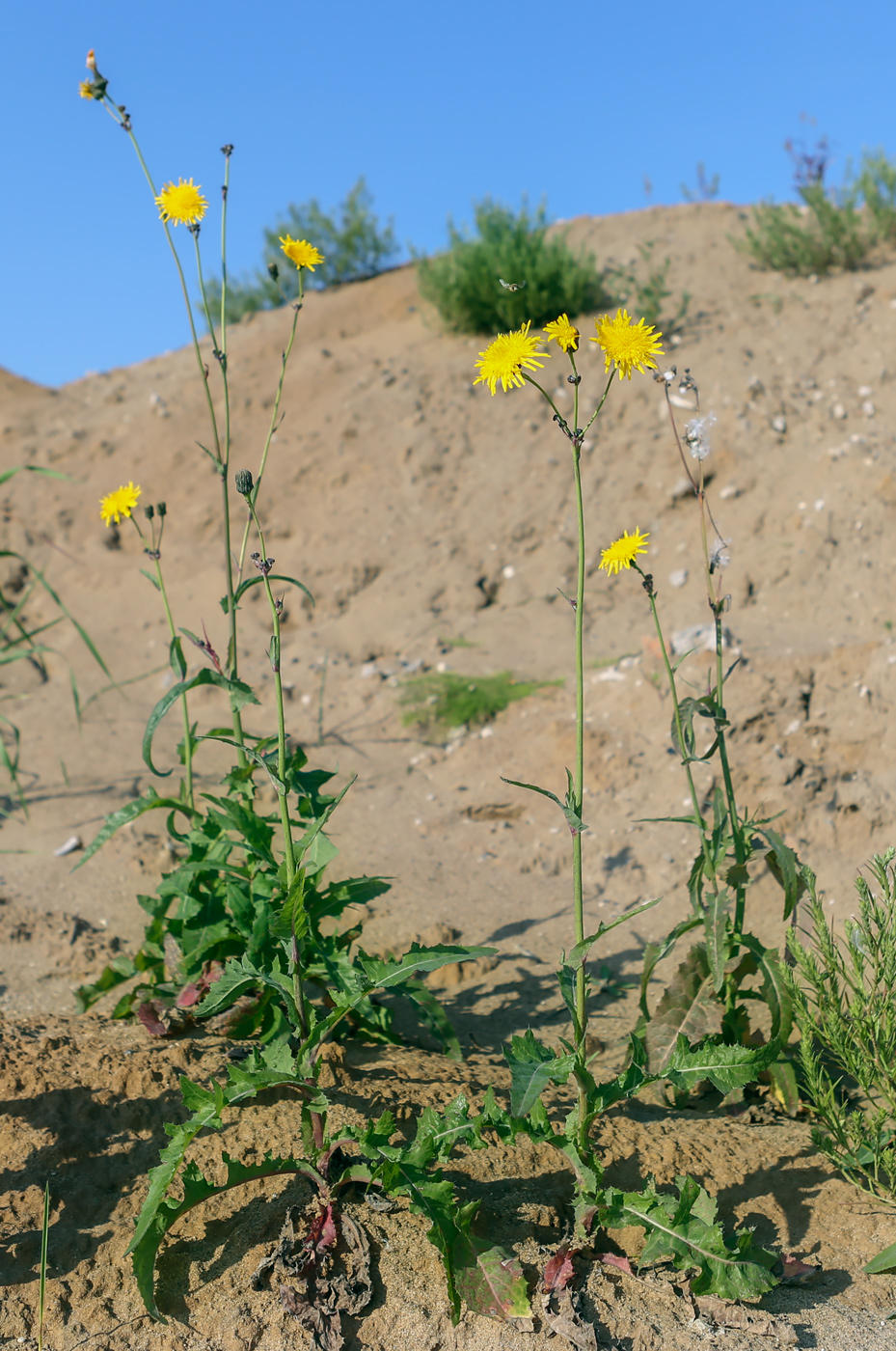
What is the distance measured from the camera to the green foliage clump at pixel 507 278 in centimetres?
827

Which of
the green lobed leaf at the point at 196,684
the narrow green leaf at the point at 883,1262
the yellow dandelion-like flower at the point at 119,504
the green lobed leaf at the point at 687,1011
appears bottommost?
the narrow green leaf at the point at 883,1262

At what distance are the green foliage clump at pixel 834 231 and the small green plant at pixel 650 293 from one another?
0.91m

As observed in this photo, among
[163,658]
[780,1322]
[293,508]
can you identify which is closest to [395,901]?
[780,1322]

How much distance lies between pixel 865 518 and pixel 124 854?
450 centimetres

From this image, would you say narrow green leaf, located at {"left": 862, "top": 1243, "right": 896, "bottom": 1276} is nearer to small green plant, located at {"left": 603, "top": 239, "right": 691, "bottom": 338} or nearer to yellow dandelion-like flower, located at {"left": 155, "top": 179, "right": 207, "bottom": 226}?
yellow dandelion-like flower, located at {"left": 155, "top": 179, "right": 207, "bottom": 226}

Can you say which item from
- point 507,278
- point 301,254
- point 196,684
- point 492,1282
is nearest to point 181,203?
point 301,254

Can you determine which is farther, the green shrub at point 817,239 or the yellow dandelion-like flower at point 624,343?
the green shrub at point 817,239

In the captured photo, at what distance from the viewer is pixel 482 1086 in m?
Result: 2.74

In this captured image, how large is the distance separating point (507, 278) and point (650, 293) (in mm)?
1200

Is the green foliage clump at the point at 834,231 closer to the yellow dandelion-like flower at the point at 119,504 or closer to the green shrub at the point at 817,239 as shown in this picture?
the green shrub at the point at 817,239

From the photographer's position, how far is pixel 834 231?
8.38 m

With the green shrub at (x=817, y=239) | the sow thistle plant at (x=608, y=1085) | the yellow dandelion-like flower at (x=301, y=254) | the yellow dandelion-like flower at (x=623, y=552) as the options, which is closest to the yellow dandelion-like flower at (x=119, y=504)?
the yellow dandelion-like flower at (x=301, y=254)

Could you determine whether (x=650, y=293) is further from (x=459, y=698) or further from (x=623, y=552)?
(x=623, y=552)

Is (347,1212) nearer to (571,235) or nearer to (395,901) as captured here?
(395,901)
